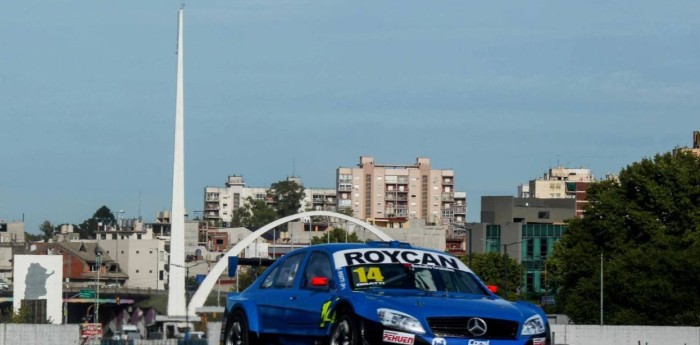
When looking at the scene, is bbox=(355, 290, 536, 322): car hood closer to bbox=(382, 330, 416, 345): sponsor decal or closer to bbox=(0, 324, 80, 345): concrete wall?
bbox=(382, 330, 416, 345): sponsor decal

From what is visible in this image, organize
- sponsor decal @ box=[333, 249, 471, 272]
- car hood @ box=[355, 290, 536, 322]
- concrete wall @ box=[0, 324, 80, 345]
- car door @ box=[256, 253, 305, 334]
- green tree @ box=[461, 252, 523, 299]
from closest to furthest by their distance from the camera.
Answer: car hood @ box=[355, 290, 536, 322]
sponsor decal @ box=[333, 249, 471, 272]
car door @ box=[256, 253, 305, 334]
concrete wall @ box=[0, 324, 80, 345]
green tree @ box=[461, 252, 523, 299]

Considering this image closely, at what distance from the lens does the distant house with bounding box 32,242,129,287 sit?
181000mm

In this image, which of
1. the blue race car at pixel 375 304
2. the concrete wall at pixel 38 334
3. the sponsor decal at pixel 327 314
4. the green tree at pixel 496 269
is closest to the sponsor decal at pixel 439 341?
the blue race car at pixel 375 304

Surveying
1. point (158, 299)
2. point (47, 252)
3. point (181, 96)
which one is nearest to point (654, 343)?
point (181, 96)

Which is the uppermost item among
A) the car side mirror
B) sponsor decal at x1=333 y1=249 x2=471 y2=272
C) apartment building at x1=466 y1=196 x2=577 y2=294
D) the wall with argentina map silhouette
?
apartment building at x1=466 y1=196 x2=577 y2=294

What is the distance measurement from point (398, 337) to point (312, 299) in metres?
1.88

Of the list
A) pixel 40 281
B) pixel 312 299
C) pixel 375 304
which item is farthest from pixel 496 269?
pixel 375 304

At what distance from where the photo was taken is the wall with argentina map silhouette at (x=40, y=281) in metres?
140

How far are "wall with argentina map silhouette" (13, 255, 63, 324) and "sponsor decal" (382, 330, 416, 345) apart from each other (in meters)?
124

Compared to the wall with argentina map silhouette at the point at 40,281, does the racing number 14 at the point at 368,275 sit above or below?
above

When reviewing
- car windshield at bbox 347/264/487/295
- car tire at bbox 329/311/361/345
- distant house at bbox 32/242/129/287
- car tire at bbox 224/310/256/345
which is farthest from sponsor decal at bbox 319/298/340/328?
distant house at bbox 32/242/129/287

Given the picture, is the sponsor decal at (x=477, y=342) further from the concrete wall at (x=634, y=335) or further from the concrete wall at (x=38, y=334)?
the concrete wall at (x=634, y=335)

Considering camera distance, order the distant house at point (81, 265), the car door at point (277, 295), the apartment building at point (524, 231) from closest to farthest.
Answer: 1. the car door at point (277, 295)
2. the apartment building at point (524, 231)
3. the distant house at point (81, 265)

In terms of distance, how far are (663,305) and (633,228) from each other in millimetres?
7468
